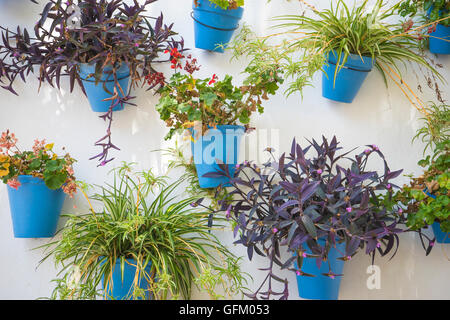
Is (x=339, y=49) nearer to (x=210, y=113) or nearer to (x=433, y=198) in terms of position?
(x=210, y=113)

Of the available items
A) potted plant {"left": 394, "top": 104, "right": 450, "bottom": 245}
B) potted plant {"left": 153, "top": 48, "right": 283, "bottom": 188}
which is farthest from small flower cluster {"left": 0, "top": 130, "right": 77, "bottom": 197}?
potted plant {"left": 394, "top": 104, "right": 450, "bottom": 245}

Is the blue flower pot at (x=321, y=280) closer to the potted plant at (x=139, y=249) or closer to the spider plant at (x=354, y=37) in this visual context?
the potted plant at (x=139, y=249)

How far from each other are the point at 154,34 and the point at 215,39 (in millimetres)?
253

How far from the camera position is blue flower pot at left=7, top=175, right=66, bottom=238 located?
1.70 m

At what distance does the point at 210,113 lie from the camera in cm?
167

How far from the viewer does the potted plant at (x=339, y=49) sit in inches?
67.4

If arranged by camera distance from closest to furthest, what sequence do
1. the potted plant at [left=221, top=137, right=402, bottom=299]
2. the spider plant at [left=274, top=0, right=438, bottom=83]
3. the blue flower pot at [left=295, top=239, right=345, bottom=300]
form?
the potted plant at [left=221, top=137, right=402, bottom=299] → the blue flower pot at [left=295, top=239, right=345, bottom=300] → the spider plant at [left=274, top=0, right=438, bottom=83]

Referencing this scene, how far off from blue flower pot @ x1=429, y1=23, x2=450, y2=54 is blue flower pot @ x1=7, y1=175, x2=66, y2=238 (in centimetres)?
169

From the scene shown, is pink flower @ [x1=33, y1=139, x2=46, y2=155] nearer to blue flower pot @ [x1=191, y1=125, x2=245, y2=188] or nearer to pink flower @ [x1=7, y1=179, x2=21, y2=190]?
pink flower @ [x1=7, y1=179, x2=21, y2=190]

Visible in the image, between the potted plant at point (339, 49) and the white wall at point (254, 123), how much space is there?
0.11 m

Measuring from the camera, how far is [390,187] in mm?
1643

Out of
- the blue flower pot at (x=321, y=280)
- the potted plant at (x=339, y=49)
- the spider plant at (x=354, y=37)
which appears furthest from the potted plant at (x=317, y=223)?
the spider plant at (x=354, y=37)
